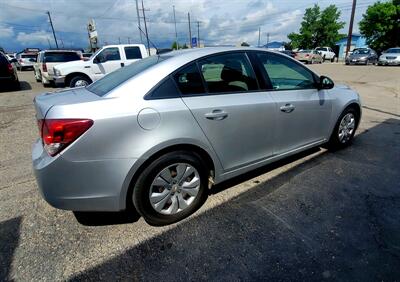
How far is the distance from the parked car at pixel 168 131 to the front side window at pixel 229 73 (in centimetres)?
1

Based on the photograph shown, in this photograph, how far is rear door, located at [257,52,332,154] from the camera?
10.4 ft

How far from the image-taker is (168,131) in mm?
2314

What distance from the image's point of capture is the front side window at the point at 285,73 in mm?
3184

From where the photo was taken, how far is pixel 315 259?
84.7 inches

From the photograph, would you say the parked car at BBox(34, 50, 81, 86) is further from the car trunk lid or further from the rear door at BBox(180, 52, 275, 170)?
the rear door at BBox(180, 52, 275, 170)

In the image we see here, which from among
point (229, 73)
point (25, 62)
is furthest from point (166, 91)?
point (25, 62)

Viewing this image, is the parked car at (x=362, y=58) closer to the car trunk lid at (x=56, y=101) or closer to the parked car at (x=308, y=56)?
the parked car at (x=308, y=56)

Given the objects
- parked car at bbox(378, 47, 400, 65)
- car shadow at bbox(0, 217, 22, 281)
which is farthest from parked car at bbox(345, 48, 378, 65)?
car shadow at bbox(0, 217, 22, 281)

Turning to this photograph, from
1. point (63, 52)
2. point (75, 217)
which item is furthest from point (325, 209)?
point (63, 52)

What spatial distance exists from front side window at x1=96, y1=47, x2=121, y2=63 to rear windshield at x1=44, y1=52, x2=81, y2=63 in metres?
3.49

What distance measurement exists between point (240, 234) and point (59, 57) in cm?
1370

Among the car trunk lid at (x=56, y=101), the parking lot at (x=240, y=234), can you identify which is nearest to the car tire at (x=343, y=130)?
the parking lot at (x=240, y=234)

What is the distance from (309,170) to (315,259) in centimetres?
170

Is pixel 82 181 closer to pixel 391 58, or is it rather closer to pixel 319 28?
pixel 391 58
